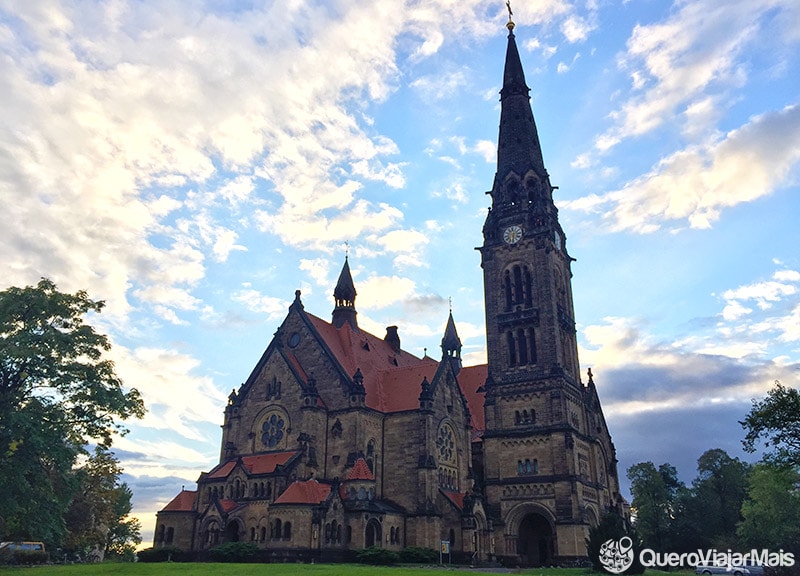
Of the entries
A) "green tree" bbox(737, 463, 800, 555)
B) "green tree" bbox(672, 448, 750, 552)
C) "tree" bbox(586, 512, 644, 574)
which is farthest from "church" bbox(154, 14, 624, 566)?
"green tree" bbox(672, 448, 750, 552)

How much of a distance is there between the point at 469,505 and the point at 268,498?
1562 cm

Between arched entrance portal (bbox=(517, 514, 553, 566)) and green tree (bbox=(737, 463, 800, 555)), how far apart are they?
19.9m

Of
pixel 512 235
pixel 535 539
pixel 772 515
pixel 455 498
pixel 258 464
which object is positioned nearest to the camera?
pixel 258 464

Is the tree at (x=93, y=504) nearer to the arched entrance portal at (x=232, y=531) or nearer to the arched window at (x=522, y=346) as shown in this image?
the arched entrance portal at (x=232, y=531)

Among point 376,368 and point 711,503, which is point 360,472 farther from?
point 711,503

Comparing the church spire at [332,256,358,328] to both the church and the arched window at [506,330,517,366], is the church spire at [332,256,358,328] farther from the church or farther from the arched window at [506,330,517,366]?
the arched window at [506,330,517,366]

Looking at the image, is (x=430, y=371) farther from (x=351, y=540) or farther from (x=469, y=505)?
(x=351, y=540)

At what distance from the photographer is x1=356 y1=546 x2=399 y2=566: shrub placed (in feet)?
143

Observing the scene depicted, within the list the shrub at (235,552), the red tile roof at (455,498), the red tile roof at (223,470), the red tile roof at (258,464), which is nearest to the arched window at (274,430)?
the red tile roof at (258,464)

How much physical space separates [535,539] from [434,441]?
12.6 metres

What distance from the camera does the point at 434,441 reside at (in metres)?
54.2

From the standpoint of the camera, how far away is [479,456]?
62500 millimetres

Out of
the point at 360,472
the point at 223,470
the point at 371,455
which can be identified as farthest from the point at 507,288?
the point at 223,470

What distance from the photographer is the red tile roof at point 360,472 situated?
49.1 m
